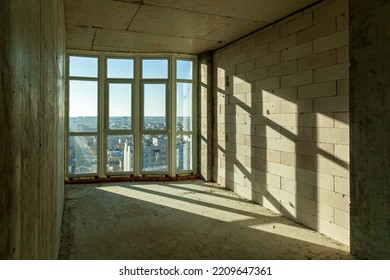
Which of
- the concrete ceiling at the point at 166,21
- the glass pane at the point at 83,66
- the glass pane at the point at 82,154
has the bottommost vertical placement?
the glass pane at the point at 82,154

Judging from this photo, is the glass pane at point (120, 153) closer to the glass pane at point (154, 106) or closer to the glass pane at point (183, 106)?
the glass pane at point (154, 106)

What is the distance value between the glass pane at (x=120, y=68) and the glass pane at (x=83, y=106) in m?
0.45

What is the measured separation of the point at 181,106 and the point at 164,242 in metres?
4.23

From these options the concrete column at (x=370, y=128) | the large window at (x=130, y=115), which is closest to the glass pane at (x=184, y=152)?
the large window at (x=130, y=115)

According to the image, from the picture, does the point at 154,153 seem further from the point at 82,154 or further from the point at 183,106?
the point at 82,154

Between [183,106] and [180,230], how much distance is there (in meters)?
3.89

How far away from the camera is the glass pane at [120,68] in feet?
22.4

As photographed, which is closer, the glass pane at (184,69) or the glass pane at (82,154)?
the glass pane at (82,154)

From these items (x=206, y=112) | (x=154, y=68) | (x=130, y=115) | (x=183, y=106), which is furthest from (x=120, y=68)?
(x=206, y=112)

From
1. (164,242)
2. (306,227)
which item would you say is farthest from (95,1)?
(306,227)

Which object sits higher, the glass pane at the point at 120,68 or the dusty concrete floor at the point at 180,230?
the glass pane at the point at 120,68

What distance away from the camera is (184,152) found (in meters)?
7.29

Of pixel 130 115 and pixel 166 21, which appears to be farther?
pixel 130 115

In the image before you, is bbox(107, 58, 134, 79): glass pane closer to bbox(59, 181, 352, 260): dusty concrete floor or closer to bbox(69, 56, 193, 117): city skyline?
bbox(69, 56, 193, 117): city skyline
